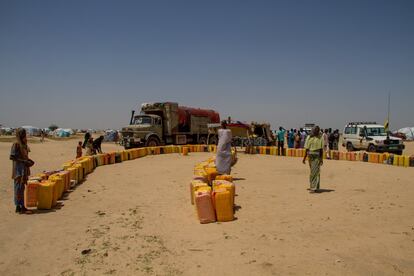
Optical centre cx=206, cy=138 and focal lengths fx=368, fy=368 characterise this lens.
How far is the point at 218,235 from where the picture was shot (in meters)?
6.32

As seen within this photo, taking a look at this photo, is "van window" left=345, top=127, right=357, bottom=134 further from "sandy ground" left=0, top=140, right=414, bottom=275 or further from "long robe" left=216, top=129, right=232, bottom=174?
"long robe" left=216, top=129, right=232, bottom=174

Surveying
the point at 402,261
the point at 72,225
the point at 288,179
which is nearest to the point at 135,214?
the point at 72,225

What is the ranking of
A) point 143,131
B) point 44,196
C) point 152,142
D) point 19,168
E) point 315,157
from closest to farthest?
point 19,168 → point 44,196 → point 315,157 → point 143,131 → point 152,142

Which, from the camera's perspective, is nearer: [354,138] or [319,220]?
[319,220]

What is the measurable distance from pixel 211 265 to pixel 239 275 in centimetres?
50

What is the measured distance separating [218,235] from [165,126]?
66.7 feet

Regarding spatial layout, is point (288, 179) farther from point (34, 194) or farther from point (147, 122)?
point (147, 122)

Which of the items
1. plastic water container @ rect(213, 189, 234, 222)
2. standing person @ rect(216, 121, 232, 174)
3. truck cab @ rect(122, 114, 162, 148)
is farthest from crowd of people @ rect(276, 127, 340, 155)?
plastic water container @ rect(213, 189, 234, 222)

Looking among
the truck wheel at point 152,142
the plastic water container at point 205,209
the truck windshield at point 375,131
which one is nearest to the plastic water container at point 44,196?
the plastic water container at point 205,209

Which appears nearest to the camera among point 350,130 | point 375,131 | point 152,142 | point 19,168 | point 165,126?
point 19,168

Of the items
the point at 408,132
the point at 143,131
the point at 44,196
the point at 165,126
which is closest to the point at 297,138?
the point at 165,126

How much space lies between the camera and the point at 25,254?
5625 millimetres

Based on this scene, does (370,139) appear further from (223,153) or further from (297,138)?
(223,153)

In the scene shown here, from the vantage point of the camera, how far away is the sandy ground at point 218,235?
4965 mm
